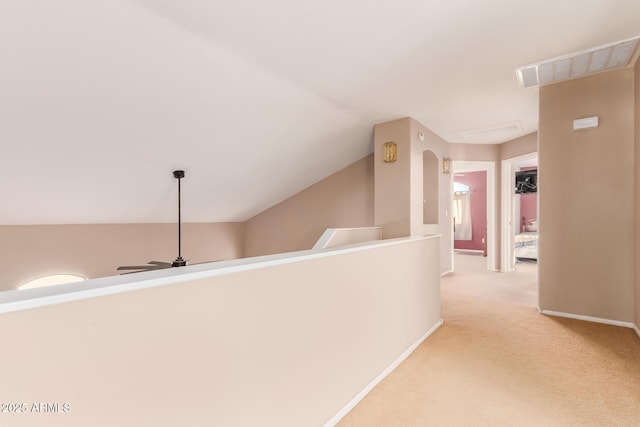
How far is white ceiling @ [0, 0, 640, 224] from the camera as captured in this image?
1.85m

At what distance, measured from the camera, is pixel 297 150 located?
13.5 feet

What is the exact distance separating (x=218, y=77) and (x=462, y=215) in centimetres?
841

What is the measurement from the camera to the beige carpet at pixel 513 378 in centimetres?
168

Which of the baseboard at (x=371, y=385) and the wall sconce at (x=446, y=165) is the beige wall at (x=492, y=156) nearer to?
the wall sconce at (x=446, y=165)

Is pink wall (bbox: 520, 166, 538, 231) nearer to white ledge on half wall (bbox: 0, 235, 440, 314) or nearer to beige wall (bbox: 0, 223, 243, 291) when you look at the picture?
beige wall (bbox: 0, 223, 243, 291)

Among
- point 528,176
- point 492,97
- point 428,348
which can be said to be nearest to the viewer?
point 428,348

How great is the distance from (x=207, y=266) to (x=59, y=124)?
204cm

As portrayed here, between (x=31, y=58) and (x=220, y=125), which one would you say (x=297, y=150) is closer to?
(x=220, y=125)

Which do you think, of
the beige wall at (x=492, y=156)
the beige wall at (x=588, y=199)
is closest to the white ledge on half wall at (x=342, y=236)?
the beige wall at (x=588, y=199)

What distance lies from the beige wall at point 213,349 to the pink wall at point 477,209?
7.89 meters

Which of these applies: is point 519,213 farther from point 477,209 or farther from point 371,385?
point 371,385

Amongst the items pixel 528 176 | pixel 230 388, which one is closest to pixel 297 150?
pixel 230 388

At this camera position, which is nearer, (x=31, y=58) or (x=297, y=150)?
(x=31, y=58)

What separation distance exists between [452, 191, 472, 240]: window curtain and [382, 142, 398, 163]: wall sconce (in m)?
6.03
